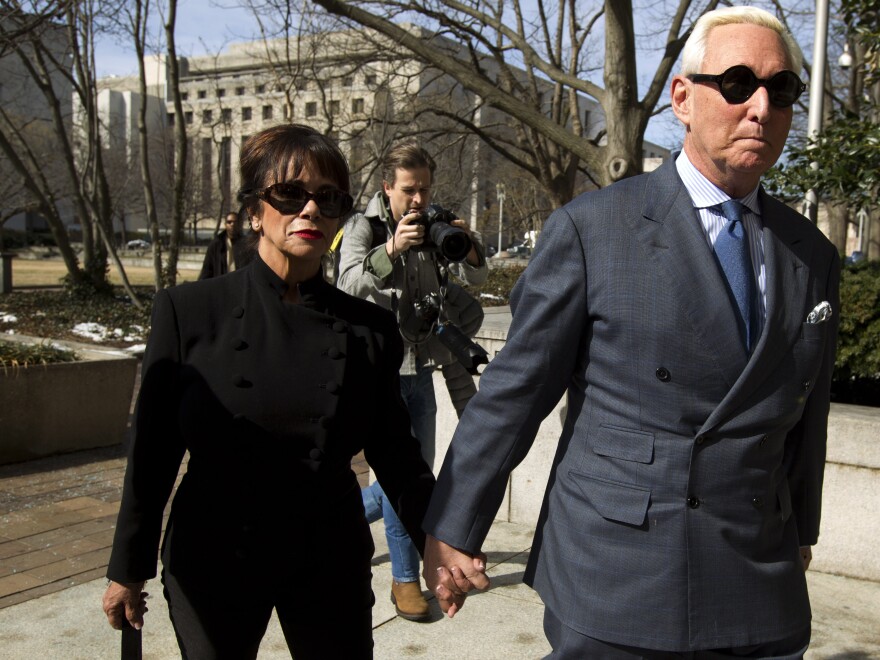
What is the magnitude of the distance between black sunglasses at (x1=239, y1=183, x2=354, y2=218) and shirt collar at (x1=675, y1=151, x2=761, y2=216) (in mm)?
824

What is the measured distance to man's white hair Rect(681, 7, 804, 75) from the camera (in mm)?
1967

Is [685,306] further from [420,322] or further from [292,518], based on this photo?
[420,322]

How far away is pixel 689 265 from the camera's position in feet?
6.31

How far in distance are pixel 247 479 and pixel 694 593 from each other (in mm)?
1005

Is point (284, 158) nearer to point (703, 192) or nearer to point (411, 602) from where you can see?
A: point (703, 192)

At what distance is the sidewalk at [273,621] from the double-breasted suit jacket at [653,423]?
1977 mm

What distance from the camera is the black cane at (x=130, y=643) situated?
2.18m

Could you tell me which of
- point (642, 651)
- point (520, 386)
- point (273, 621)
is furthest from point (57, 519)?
point (642, 651)

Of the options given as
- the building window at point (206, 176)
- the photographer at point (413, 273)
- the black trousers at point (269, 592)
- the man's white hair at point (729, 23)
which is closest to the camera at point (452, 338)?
the photographer at point (413, 273)

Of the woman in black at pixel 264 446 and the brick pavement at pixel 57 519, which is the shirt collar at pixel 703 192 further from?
the brick pavement at pixel 57 519

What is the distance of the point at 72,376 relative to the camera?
6855mm

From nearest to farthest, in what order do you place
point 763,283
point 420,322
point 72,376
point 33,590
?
point 763,283, point 420,322, point 33,590, point 72,376

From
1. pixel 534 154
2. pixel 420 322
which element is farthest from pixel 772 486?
pixel 534 154

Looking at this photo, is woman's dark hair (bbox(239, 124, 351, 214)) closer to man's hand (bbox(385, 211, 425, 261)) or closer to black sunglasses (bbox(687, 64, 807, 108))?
black sunglasses (bbox(687, 64, 807, 108))
